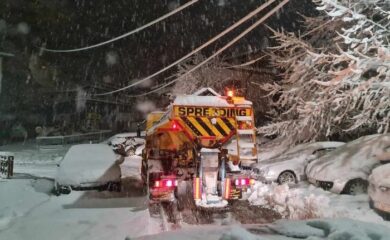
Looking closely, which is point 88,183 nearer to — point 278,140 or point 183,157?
point 183,157

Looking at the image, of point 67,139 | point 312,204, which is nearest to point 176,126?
point 312,204

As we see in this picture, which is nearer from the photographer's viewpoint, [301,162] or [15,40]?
[301,162]

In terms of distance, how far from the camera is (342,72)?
31.0 ft

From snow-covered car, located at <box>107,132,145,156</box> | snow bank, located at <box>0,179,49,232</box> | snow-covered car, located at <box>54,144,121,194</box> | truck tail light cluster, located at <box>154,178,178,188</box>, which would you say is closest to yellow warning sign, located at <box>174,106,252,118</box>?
truck tail light cluster, located at <box>154,178,178,188</box>

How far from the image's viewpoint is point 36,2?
2778 centimetres

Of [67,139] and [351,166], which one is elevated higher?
[67,139]

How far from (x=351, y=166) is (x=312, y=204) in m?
2.54

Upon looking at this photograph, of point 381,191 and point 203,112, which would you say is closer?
point 381,191

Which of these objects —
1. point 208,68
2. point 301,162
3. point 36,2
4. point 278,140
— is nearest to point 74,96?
point 208,68

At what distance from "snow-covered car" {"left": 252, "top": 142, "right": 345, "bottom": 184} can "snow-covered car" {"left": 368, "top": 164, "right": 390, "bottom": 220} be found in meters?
5.67

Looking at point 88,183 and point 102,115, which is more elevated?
point 102,115

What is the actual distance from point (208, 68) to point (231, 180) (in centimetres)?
2891

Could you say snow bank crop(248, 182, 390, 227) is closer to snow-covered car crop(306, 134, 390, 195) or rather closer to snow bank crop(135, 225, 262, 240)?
snow-covered car crop(306, 134, 390, 195)

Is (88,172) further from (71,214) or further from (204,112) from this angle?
(204,112)
